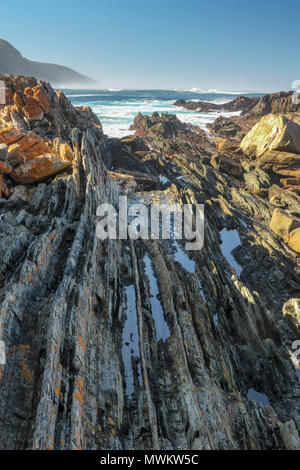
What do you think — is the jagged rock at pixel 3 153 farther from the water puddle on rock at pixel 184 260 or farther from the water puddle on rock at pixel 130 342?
the water puddle on rock at pixel 184 260

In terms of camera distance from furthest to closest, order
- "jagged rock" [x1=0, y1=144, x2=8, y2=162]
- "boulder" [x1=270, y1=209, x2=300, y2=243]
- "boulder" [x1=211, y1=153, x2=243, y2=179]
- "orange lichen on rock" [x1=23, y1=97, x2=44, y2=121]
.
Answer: "boulder" [x1=211, y1=153, x2=243, y2=179]
"orange lichen on rock" [x1=23, y1=97, x2=44, y2=121]
"boulder" [x1=270, y1=209, x2=300, y2=243]
"jagged rock" [x1=0, y1=144, x2=8, y2=162]

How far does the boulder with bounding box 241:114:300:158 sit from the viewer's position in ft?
138

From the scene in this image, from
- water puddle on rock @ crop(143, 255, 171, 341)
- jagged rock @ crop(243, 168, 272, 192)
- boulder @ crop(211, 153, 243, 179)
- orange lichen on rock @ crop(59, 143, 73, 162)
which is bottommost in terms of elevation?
water puddle on rock @ crop(143, 255, 171, 341)

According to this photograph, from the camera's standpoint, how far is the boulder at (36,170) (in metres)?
16.5

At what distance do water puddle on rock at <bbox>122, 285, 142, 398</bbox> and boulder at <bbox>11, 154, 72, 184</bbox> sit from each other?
33.9 ft

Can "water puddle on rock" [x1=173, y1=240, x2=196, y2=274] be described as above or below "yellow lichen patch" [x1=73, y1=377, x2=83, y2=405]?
below

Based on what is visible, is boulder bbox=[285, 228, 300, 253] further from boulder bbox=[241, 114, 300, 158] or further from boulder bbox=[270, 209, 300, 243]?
boulder bbox=[241, 114, 300, 158]

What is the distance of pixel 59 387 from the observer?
734cm

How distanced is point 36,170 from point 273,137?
4327cm

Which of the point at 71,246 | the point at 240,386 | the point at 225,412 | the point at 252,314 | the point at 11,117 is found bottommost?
the point at 240,386

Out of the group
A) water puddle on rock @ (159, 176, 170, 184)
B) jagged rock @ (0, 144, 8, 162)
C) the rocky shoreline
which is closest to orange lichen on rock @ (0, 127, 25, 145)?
the rocky shoreline

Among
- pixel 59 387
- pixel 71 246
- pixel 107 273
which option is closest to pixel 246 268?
pixel 107 273
